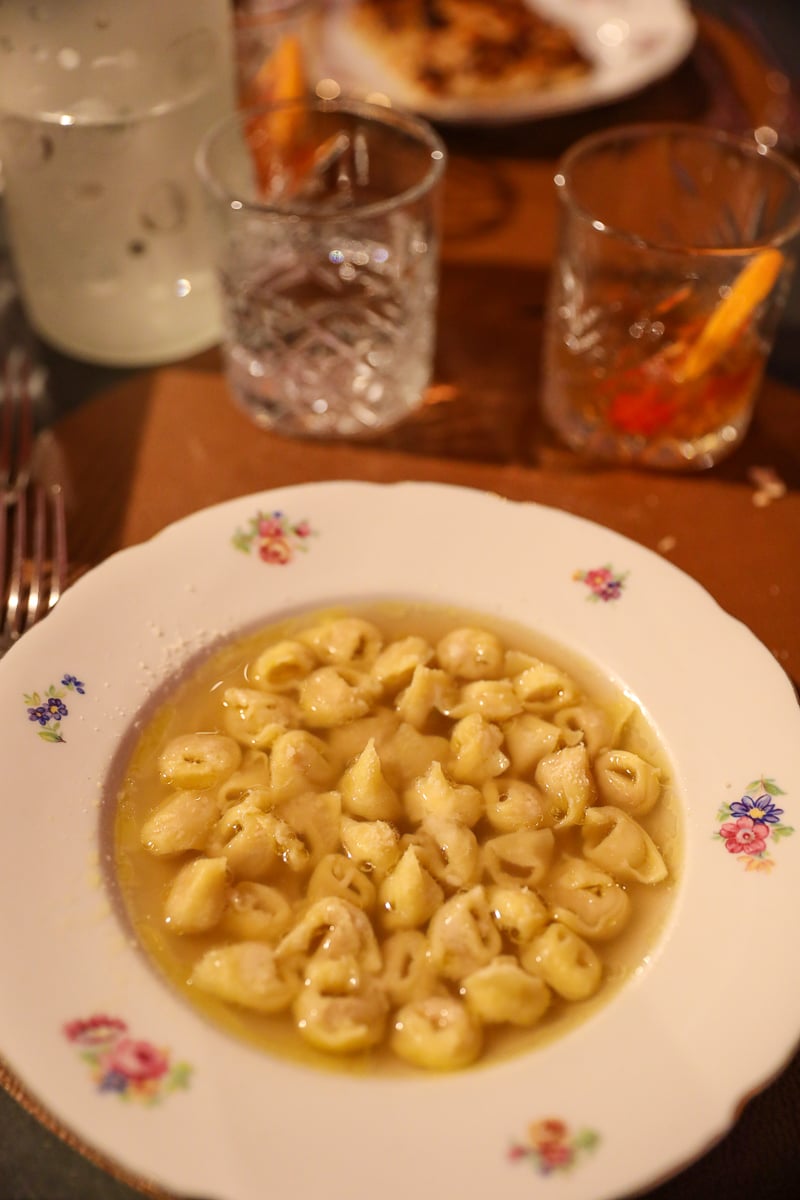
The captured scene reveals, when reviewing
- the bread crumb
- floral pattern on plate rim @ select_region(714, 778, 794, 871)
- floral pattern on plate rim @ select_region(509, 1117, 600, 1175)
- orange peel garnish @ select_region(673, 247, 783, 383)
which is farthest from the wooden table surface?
floral pattern on plate rim @ select_region(509, 1117, 600, 1175)

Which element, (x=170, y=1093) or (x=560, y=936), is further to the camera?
(x=560, y=936)

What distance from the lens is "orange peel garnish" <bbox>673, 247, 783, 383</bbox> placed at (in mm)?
1315

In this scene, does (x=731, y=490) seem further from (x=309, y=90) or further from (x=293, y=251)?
(x=309, y=90)

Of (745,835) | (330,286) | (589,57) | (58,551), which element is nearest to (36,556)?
(58,551)

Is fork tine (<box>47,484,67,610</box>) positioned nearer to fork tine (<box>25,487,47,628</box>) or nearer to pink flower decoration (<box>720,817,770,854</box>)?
fork tine (<box>25,487,47,628</box>)

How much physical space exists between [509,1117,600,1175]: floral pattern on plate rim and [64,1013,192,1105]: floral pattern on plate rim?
23 centimetres

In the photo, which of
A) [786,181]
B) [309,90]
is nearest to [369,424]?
[786,181]

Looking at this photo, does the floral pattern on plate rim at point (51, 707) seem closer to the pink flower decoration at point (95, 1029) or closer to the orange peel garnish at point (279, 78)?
the pink flower decoration at point (95, 1029)

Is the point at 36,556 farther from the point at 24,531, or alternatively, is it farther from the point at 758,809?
the point at 758,809

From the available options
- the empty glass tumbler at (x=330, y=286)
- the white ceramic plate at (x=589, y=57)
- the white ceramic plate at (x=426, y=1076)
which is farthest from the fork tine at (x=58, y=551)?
the white ceramic plate at (x=589, y=57)

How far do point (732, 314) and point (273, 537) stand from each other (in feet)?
2.00

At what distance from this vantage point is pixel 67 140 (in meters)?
1.39

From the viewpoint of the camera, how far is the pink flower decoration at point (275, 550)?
3.95 feet

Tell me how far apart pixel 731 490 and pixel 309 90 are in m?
1.05
